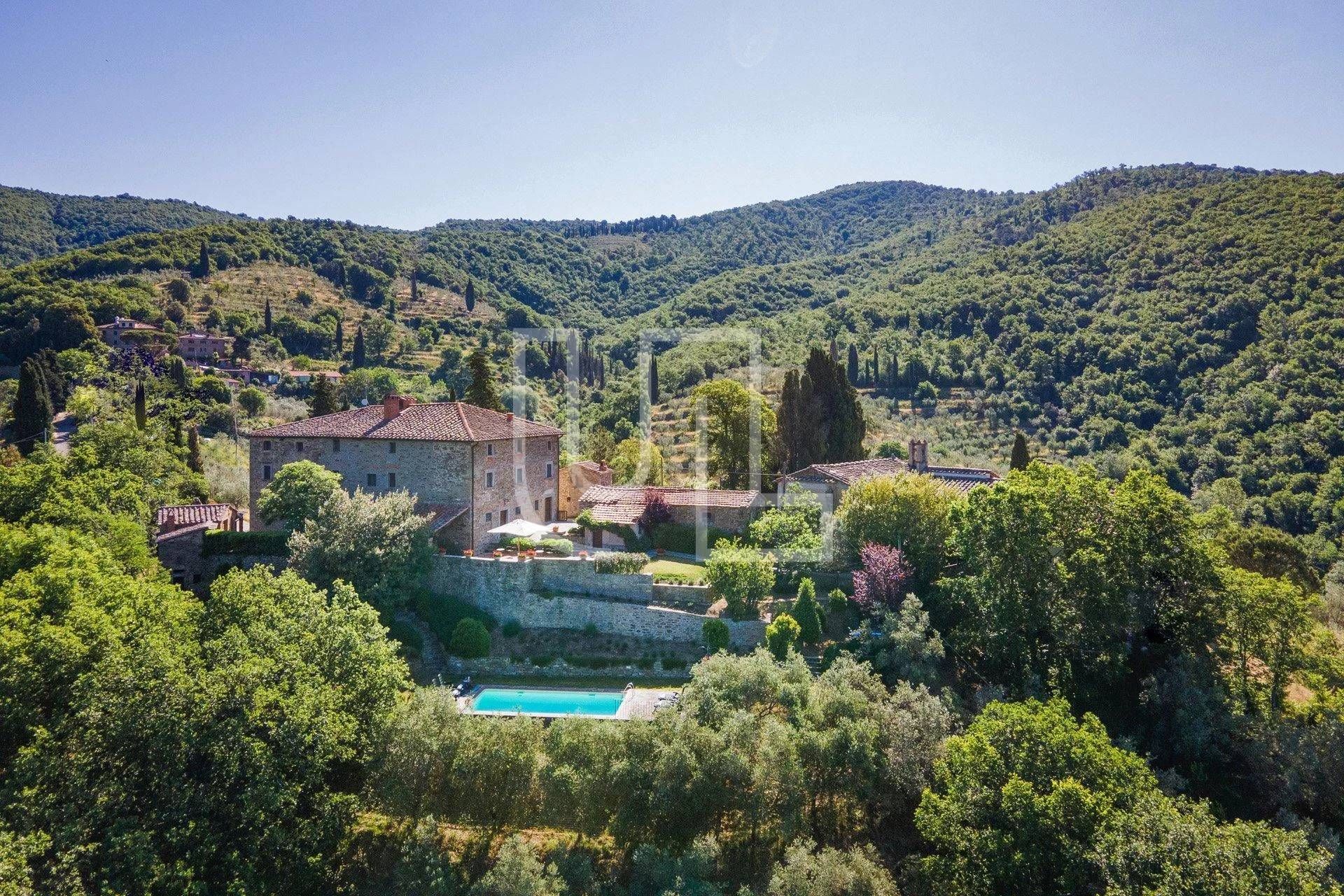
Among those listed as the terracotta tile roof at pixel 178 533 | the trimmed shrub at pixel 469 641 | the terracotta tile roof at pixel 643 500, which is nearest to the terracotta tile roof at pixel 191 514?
the terracotta tile roof at pixel 178 533

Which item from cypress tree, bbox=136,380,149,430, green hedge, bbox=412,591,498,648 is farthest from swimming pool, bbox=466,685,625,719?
cypress tree, bbox=136,380,149,430

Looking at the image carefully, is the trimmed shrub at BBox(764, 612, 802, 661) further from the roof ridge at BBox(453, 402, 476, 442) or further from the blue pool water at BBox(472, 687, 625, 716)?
the roof ridge at BBox(453, 402, 476, 442)

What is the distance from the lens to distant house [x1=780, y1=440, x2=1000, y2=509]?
1334 inches

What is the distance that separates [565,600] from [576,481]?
16.1 metres

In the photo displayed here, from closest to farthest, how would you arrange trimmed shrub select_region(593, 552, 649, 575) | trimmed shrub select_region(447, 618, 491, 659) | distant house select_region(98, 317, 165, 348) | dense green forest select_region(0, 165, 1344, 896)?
1. dense green forest select_region(0, 165, 1344, 896)
2. trimmed shrub select_region(447, 618, 491, 659)
3. trimmed shrub select_region(593, 552, 649, 575)
4. distant house select_region(98, 317, 165, 348)

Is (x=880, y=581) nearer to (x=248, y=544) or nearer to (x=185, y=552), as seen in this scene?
(x=248, y=544)

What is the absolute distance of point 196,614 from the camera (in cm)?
2044

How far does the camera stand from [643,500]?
3456 centimetres

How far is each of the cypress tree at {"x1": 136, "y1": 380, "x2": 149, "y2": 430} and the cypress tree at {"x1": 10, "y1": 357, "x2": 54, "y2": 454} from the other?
4320mm

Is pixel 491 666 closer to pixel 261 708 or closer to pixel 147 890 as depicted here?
pixel 261 708

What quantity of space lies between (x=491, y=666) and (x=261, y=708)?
944 centimetres

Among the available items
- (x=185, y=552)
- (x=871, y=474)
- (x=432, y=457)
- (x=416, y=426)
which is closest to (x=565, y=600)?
(x=432, y=457)

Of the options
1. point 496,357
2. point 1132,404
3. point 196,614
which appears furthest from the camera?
point 496,357

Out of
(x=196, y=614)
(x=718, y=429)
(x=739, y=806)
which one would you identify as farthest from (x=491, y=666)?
(x=718, y=429)
